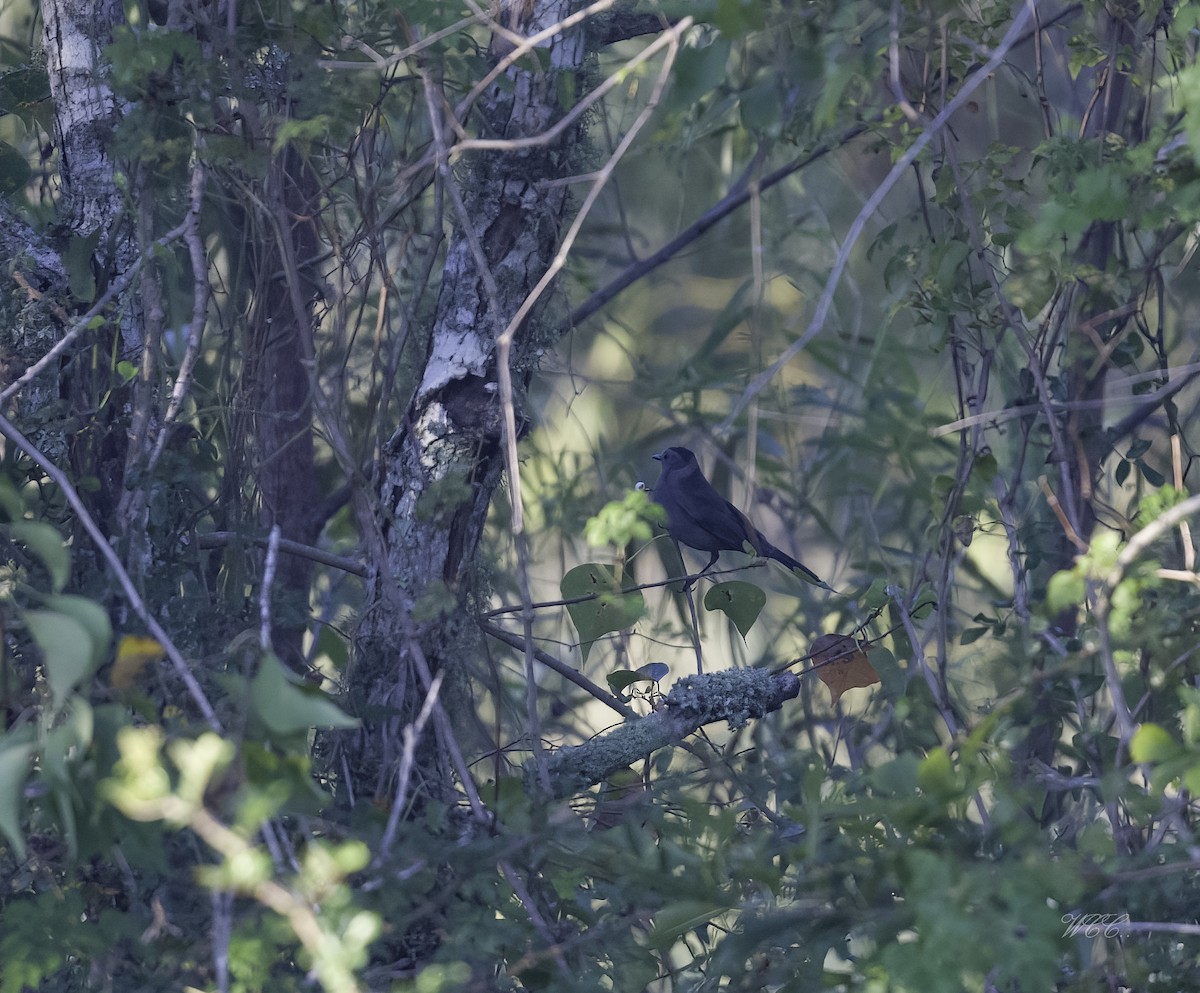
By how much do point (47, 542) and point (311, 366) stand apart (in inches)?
17.5

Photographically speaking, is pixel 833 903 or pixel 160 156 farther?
pixel 160 156

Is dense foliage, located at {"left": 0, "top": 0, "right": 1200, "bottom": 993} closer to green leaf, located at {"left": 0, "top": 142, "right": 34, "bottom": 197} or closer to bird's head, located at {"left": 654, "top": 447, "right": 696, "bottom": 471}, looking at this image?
green leaf, located at {"left": 0, "top": 142, "right": 34, "bottom": 197}

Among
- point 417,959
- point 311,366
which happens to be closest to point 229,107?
point 311,366

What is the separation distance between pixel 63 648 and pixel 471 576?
3.03 ft

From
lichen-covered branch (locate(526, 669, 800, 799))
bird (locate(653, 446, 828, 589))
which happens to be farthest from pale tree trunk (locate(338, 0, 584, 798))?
bird (locate(653, 446, 828, 589))

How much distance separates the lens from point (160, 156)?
189 cm

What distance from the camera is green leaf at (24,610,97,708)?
3.55 feet

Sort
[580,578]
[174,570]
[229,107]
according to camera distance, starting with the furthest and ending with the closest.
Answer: [580,578], [229,107], [174,570]

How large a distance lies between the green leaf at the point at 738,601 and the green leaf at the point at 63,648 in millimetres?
1322

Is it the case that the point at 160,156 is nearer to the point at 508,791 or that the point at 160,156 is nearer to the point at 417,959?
the point at 508,791

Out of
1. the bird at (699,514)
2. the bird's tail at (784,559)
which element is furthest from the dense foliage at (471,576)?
the bird at (699,514)

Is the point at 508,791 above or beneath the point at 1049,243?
beneath

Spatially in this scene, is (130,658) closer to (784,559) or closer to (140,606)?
(140,606)

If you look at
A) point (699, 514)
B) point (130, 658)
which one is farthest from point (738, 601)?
point (699, 514)
